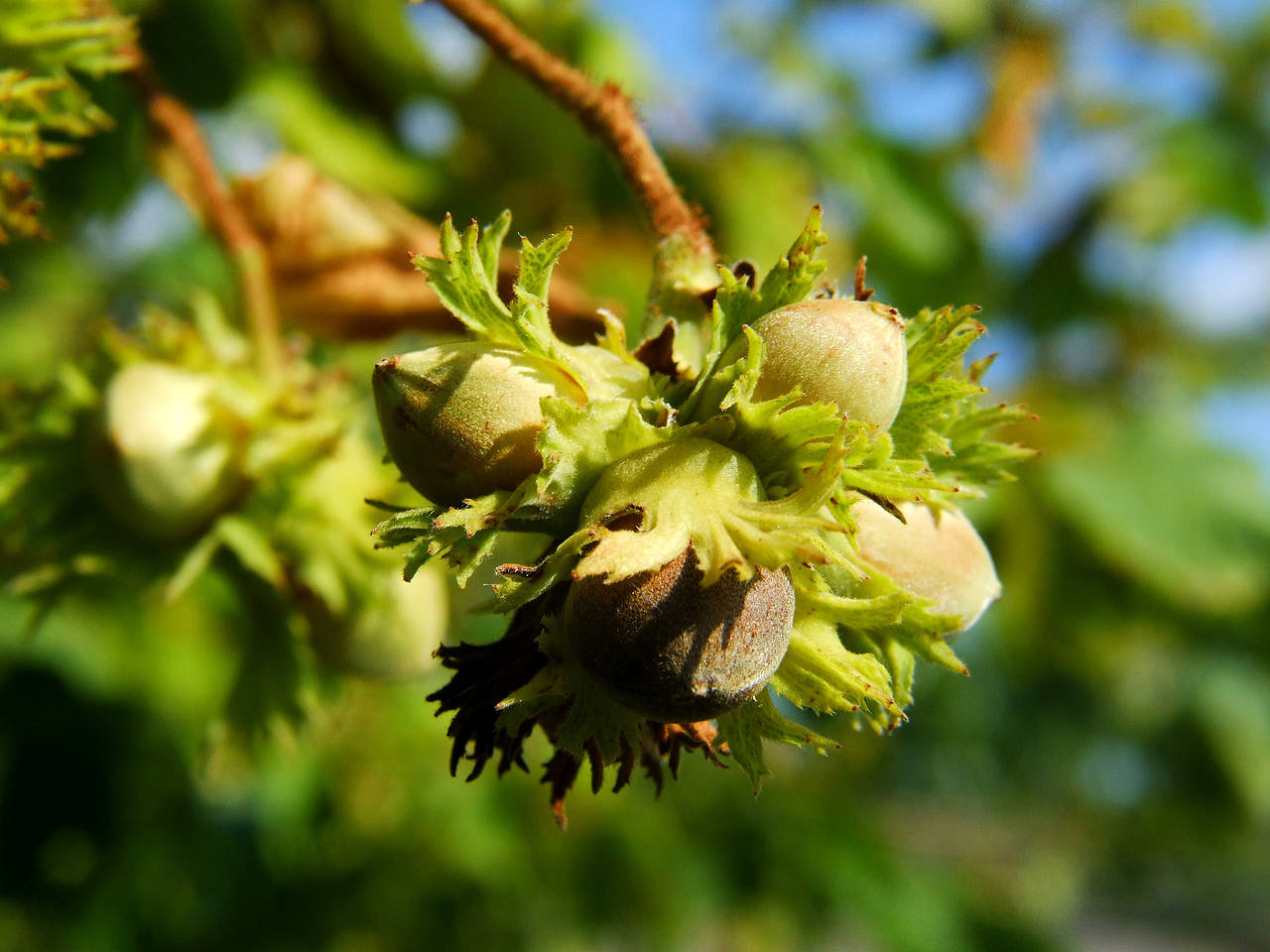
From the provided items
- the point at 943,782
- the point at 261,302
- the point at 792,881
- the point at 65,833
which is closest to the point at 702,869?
the point at 792,881

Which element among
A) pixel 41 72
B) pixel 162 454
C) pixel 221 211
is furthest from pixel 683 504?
pixel 221 211

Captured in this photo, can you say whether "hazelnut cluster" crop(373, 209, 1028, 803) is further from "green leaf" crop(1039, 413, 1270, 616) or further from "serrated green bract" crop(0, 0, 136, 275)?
"green leaf" crop(1039, 413, 1270, 616)

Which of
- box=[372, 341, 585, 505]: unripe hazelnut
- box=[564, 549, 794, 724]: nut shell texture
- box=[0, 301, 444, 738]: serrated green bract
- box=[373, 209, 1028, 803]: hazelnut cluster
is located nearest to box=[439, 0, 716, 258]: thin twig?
box=[373, 209, 1028, 803]: hazelnut cluster

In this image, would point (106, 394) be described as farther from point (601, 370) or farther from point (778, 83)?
point (778, 83)

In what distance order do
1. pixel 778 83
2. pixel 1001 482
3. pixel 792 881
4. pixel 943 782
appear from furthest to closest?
pixel 943 782, pixel 778 83, pixel 792 881, pixel 1001 482

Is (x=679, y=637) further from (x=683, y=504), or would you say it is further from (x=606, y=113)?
(x=606, y=113)

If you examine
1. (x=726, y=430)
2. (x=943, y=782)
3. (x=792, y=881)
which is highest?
(x=726, y=430)

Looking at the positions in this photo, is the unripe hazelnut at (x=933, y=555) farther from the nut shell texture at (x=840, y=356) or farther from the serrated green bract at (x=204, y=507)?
the serrated green bract at (x=204, y=507)
